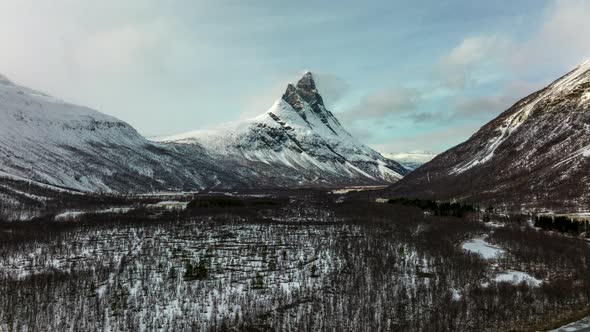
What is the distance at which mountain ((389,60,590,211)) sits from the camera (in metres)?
123

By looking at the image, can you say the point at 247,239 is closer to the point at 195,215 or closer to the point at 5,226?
the point at 195,215

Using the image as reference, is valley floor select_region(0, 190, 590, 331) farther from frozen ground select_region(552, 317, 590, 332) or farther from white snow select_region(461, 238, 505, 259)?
frozen ground select_region(552, 317, 590, 332)

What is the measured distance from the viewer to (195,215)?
371 ft

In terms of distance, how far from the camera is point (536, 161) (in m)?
148

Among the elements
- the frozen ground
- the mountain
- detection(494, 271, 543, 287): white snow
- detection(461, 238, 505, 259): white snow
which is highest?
the mountain

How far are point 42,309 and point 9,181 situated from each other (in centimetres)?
11271

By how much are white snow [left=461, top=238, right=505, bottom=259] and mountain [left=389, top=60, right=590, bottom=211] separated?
38073 millimetres

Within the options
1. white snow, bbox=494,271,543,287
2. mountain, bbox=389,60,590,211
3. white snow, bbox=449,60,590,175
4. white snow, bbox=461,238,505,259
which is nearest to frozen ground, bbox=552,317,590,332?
white snow, bbox=494,271,543,287

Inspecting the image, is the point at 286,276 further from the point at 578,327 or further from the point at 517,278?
the point at 578,327

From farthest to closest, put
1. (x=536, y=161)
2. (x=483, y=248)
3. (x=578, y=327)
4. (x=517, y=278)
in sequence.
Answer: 1. (x=536, y=161)
2. (x=483, y=248)
3. (x=517, y=278)
4. (x=578, y=327)

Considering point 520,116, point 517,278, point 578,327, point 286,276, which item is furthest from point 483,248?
point 520,116

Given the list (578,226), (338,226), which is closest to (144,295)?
(338,226)

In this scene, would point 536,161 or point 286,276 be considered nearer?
point 286,276

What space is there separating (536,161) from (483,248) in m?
82.0
